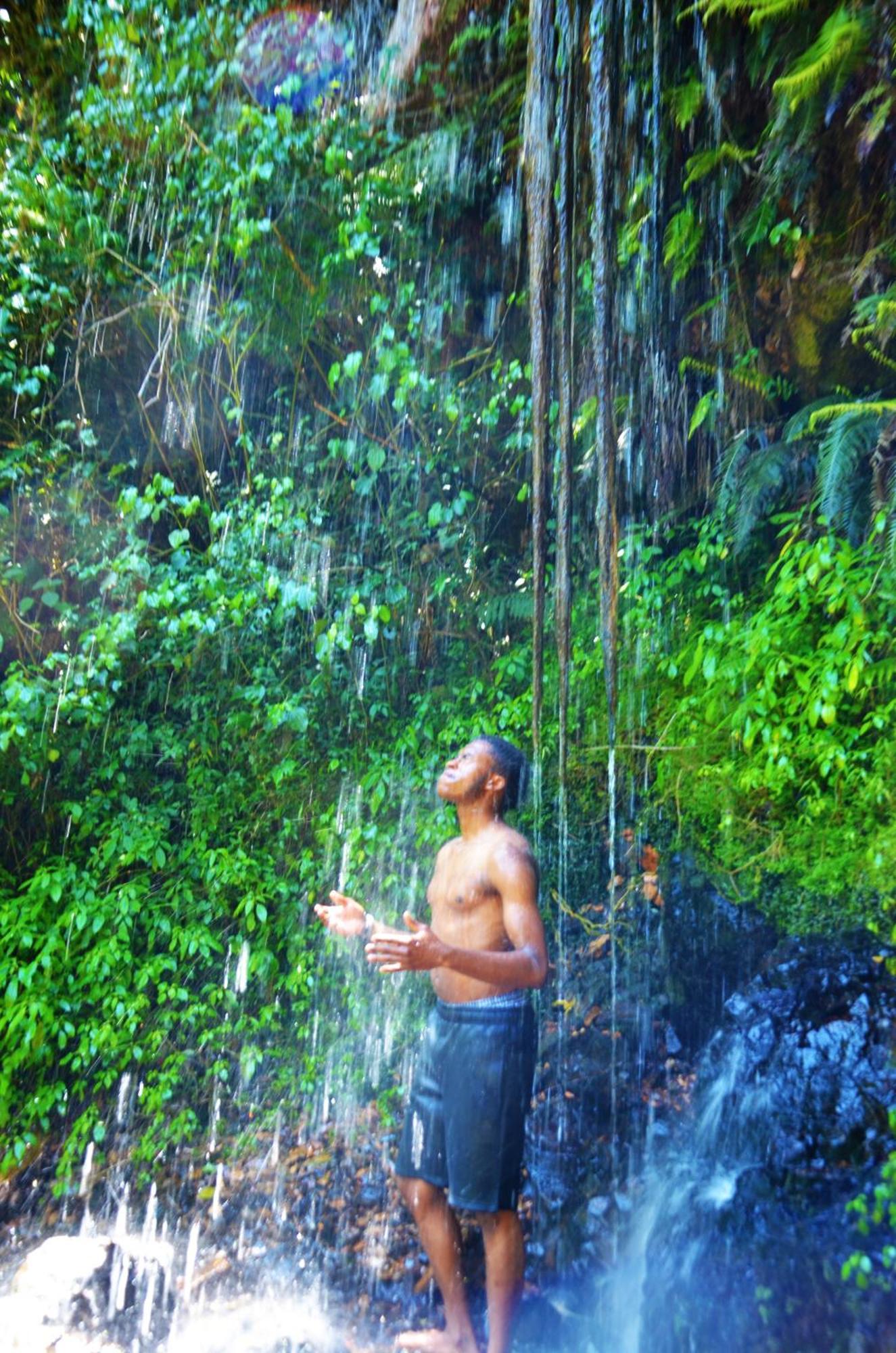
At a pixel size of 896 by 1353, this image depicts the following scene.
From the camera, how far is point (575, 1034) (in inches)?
186

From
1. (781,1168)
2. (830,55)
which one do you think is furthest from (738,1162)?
(830,55)

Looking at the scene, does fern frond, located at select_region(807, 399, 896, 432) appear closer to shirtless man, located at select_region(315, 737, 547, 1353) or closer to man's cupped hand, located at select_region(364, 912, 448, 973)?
shirtless man, located at select_region(315, 737, 547, 1353)

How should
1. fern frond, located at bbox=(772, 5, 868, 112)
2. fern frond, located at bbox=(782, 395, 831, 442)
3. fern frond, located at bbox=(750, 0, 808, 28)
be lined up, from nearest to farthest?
fern frond, located at bbox=(772, 5, 868, 112) < fern frond, located at bbox=(750, 0, 808, 28) < fern frond, located at bbox=(782, 395, 831, 442)

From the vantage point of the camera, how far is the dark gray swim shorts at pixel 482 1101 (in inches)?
114

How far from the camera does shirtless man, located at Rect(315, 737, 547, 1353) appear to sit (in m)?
2.88

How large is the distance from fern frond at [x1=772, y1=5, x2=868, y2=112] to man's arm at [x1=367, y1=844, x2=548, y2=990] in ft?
9.15

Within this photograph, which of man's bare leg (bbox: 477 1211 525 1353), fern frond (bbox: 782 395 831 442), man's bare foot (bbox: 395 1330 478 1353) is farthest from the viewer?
fern frond (bbox: 782 395 831 442)

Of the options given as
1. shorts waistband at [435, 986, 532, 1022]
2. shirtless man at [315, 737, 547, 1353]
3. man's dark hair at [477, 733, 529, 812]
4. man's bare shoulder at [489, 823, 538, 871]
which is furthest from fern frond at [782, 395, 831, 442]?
shorts waistband at [435, 986, 532, 1022]

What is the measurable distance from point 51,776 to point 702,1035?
3636 millimetres

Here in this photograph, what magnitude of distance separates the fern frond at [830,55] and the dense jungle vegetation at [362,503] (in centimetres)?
35

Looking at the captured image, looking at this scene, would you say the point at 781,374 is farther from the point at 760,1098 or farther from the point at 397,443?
the point at 760,1098

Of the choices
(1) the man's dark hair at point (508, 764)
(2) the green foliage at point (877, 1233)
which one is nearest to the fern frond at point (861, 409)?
(1) the man's dark hair at point (508, 764)

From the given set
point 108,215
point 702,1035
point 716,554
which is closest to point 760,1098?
point 702,1035

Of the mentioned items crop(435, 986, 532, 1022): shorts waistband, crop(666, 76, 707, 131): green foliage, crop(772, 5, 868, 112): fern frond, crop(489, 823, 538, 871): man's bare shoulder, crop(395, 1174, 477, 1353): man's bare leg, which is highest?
crop(666, 76, 707, 131): green foliage
